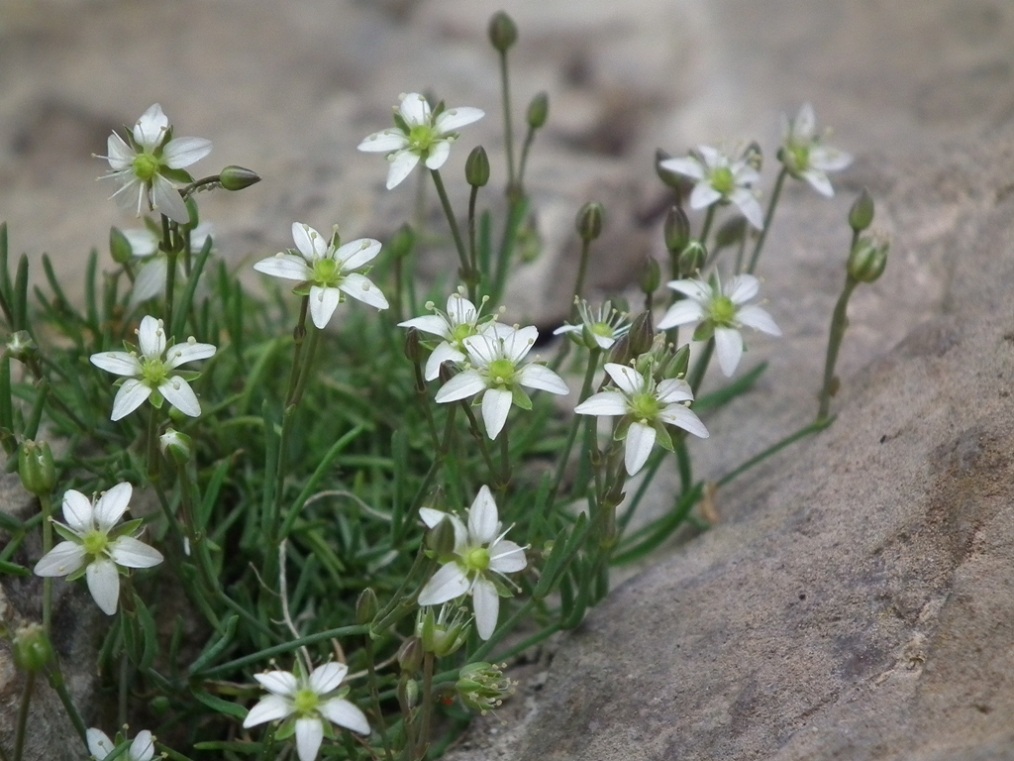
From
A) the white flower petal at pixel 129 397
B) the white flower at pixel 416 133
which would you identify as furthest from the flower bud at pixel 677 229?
the white flower petal at pixel 129 397

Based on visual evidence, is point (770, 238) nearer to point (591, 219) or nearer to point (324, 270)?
point (591, 219)

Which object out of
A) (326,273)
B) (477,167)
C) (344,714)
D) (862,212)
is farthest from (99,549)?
(862,212)

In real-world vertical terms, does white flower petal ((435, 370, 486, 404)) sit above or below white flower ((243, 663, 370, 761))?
above

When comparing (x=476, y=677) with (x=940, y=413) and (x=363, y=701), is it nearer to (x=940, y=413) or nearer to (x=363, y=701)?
(x=363, y=701)

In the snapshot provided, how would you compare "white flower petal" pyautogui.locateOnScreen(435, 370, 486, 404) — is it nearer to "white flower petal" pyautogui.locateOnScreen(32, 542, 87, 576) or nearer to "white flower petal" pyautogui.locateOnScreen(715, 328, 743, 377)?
"white flower petal" pyautogui.locateOnScreen(715, 328, 743, 377)

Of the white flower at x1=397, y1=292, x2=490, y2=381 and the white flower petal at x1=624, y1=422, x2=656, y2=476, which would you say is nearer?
the white flower petal at x1=624, y1=422, x2=656, y2=476

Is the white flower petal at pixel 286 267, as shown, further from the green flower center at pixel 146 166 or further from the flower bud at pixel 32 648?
the flower bud at pixel 32 648

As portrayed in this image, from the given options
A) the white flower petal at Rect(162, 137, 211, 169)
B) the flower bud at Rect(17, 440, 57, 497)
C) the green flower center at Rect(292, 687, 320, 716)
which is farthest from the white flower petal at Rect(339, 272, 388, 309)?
the green flower center at Rect(292, 687, 320, 716)
